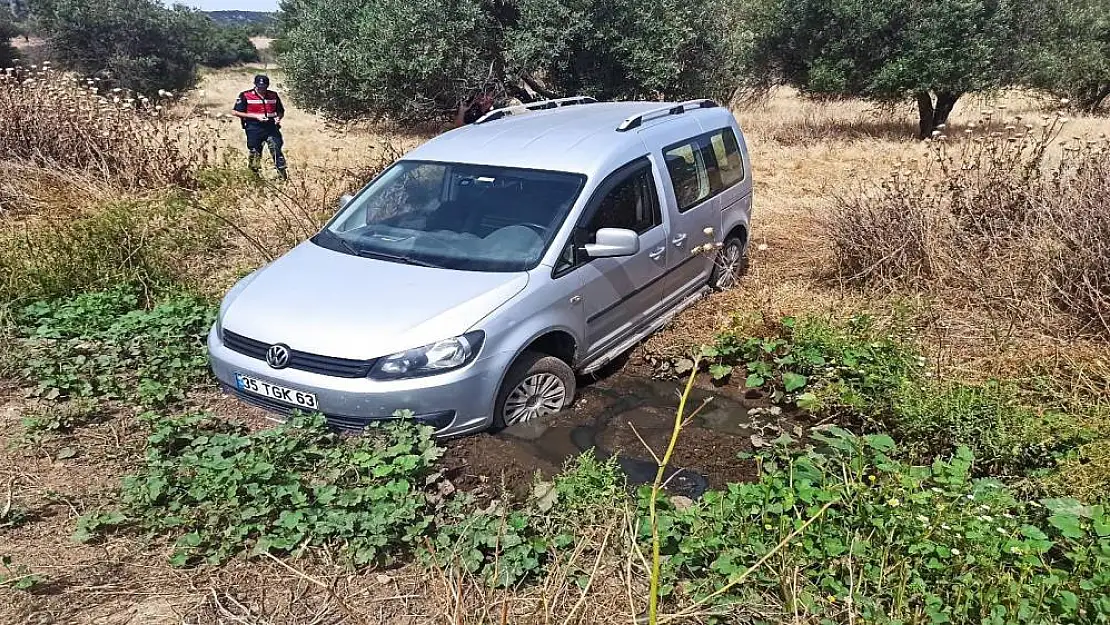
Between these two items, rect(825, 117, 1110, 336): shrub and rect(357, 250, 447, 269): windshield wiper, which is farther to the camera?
rect(825, 117, 1110, 336): shrub

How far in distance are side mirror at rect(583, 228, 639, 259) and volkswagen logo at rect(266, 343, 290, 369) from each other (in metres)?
1.76

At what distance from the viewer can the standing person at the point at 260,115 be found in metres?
10.0

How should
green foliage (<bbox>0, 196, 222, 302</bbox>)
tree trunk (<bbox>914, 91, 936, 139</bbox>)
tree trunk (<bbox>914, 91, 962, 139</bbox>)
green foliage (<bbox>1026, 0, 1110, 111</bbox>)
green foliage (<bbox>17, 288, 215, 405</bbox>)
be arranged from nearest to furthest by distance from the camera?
green foliage (<bbox>17, 288, 215, 405</bbox>), green foliage (<bbox>0, 196, 222, 302</bbox>), green foliage (<bbox>1026, 0, 1110, 111</bbox>), tree trunk (<bbox>914, 91, 962, 139</bbox>), tree trunk (<bbox>914, 91, 936, 139</bbox>)

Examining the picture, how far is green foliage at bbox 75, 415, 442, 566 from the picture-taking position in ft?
10.5

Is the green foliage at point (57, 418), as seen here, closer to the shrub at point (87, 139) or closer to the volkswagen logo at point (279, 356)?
the volkswagen logo at point (279, 356)

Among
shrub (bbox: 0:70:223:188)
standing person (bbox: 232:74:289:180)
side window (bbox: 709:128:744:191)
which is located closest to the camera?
side window (bbox: 709:128:744:191)

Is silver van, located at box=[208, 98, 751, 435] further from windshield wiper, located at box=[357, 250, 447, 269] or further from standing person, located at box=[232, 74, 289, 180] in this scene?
standing person, located at box=[232, 74, 289, 180]

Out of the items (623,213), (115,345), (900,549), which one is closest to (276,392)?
(115,345)

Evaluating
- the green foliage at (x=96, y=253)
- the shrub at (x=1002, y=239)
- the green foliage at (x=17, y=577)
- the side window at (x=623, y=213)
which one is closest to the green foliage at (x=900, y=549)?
the side window at (x=623, y=213)

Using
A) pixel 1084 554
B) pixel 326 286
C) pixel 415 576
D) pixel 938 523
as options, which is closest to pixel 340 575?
pixel 415 576

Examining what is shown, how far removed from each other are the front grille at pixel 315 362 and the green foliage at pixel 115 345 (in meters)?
0.78

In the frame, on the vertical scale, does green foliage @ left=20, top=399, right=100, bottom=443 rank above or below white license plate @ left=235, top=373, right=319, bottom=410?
below

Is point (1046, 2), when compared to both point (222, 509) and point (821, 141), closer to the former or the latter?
point (821, 141)

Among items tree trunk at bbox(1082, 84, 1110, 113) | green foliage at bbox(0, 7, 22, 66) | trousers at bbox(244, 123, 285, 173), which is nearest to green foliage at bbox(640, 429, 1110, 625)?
trousers at bbox(244, 123, 285, 173)
